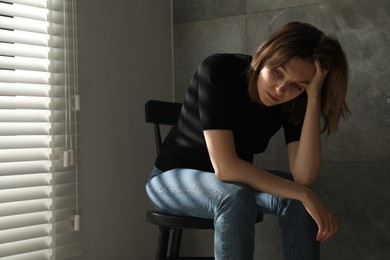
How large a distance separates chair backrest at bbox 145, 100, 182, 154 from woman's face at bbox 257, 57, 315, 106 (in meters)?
0.48

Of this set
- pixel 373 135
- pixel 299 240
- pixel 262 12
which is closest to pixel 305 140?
pixel 299 240

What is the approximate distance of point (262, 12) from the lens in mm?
2445

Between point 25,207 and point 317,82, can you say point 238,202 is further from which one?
point 25,207

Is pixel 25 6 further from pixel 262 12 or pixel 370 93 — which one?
pixel 370 93

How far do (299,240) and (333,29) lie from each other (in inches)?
40.1

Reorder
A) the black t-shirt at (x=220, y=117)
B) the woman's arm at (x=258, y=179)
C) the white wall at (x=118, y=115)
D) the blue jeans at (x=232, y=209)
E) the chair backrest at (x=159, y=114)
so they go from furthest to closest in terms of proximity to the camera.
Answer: the white wall at (x=118, y=115) < the chair backrest at (x=159, y=114) < the black t-shirt at (x=220, y=117) < the woman's arm at (x=258, y=179) < the blue jeans at (x=232, y=209)

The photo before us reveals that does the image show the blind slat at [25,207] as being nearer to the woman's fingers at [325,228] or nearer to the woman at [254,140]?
the woman at [254,140]

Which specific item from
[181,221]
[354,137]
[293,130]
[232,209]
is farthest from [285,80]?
[354,137]

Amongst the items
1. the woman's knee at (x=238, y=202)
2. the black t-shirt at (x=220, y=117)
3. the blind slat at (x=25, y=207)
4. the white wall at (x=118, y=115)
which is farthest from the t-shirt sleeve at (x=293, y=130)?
the blind slat at (x=25, y=207)

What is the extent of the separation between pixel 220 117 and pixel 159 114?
1.51ft

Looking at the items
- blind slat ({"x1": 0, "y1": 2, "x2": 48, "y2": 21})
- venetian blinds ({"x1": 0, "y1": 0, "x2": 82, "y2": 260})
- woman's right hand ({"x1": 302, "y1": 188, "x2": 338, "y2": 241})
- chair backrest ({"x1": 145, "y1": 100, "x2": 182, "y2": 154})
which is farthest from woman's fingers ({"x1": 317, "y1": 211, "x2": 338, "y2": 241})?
blind slat ({"x1": 0, "y1": 2, "x2": 48, "y2": 21})

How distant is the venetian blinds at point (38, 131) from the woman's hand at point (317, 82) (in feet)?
3.13

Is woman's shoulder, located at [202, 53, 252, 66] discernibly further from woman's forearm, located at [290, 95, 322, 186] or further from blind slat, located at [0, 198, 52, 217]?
blind slat, located at [0, 198, 52, 217]

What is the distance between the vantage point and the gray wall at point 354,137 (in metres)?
2.15
